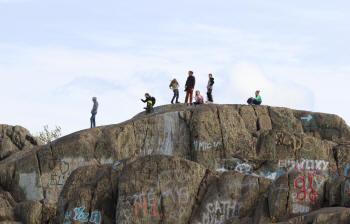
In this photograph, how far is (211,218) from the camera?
4653 centimetres

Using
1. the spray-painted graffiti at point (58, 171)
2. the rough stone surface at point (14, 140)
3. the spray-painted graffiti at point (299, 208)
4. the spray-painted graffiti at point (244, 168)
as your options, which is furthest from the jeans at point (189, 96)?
the spray-painted graffiti at point (299, 208)

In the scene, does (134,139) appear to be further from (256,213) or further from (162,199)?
(256,213)

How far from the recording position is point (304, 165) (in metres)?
61.5

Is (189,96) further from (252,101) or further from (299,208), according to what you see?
(299,208)

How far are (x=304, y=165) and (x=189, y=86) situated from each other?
449 inches

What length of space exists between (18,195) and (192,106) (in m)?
13.3

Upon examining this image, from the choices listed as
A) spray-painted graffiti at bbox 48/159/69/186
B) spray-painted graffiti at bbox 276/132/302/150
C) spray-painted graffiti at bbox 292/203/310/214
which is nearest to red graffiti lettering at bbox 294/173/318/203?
spray-painted graffiti at bbox 292/203/310/214

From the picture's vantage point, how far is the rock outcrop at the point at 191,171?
146 ft

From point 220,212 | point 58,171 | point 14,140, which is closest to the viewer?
point 220,212

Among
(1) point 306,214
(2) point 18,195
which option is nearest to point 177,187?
(1) point 306,214

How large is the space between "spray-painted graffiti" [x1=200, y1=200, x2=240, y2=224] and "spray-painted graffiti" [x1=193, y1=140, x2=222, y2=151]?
18160mm

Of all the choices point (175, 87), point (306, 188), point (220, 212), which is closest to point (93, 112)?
point (175, 87)

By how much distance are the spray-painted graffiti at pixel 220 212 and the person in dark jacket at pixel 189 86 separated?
22816mm

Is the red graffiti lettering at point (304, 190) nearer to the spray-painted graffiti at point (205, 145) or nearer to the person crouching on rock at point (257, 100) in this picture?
the spray-painted graffiti at point (205, 145)
